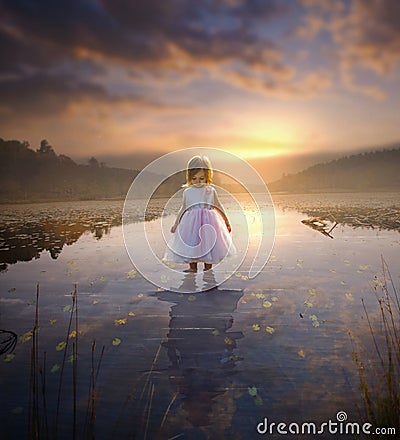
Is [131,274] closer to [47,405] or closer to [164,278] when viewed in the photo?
[164,278]

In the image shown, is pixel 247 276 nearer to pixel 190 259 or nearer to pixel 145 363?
pixel 190 259

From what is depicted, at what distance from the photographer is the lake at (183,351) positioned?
2.47m

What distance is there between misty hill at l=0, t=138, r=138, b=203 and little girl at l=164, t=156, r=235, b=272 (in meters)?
44.1

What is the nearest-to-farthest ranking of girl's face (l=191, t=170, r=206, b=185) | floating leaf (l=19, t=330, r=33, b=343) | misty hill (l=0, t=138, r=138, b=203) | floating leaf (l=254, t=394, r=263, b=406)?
floating leaf (l=254, t=394, r=263, b=406) < floating leaf (l=19, t=330, r=33, b=343) < girl's face (l=191, t=170, r=206, b=185) < misty hill (l=0, t=138, r=138, b=203)

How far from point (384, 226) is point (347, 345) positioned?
12.4 metres

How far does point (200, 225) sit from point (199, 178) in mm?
968

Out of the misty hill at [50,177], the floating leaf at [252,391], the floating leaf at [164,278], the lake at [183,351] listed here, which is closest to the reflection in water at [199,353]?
the lake at [183,351]

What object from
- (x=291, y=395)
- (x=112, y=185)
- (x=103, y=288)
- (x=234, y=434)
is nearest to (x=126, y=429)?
(x=234, y=434)

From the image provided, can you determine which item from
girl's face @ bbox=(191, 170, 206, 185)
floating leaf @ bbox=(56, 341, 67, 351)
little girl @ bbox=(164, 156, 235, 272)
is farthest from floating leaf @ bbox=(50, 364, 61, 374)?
girl's face @ bbox=(191, 170, 206, 185)

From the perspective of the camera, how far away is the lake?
8.11 ft

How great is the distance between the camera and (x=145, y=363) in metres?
3.22

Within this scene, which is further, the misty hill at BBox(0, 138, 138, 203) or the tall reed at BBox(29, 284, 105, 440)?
the misty hill at BBox(0, 138, 138, 203)

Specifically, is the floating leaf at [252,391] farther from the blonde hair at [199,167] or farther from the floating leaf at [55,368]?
the blonde hair at [199,167]

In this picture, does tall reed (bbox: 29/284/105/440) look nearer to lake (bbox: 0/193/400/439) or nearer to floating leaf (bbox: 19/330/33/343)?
lake (bbox: 0/193/400/439)
